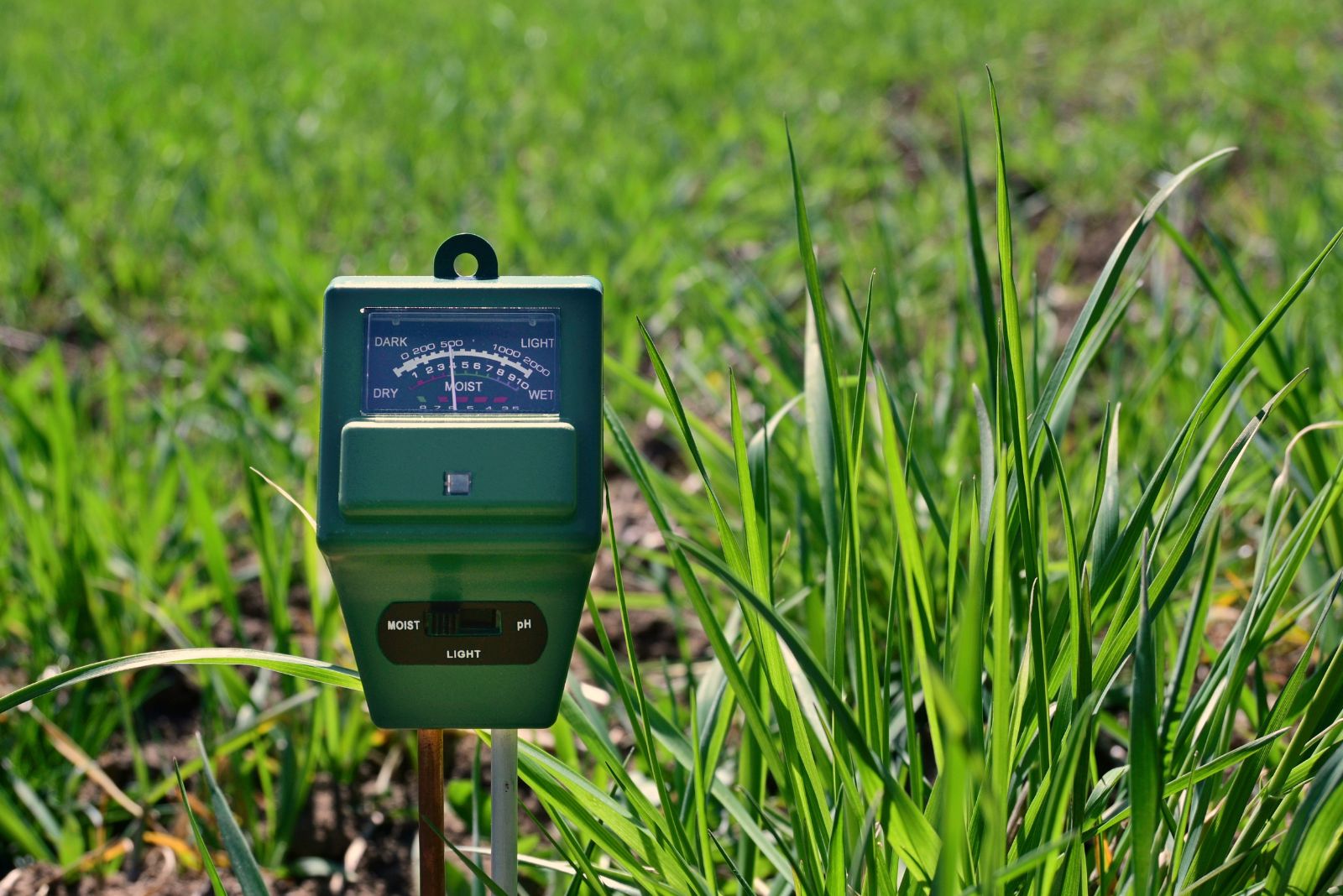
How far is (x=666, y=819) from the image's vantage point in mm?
771

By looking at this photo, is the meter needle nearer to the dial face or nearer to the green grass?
the dial face

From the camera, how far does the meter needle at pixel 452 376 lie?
71cm

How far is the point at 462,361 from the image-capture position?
71 cm

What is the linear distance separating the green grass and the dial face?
71mm

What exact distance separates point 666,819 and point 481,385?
299mm

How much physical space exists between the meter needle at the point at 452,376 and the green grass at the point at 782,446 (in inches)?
4.6

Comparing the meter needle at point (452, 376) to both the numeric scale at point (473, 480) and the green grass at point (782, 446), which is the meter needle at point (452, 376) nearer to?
the numeric scale at point (473, 480)

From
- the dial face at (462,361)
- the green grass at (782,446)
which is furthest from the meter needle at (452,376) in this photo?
the green grass at (782,446)

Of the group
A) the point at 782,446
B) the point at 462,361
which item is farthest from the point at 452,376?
the point at 782,446

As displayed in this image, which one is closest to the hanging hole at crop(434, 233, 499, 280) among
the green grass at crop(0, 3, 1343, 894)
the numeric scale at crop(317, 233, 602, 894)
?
the numeric scale at crop(317, 233, 602, 894)

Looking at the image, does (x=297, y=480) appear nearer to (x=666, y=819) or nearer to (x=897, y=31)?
(x=666, y=819)

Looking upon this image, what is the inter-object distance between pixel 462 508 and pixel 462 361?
0.30 ft

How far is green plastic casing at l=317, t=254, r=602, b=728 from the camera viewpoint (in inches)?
26.9

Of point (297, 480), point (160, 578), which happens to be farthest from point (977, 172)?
point (160, 578)
